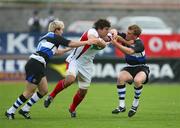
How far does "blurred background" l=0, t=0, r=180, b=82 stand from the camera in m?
30.9

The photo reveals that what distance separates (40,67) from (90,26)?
2474 centimetres

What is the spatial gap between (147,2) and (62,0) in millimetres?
5578

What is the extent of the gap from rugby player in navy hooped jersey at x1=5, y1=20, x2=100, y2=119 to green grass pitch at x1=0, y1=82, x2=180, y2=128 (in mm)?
358

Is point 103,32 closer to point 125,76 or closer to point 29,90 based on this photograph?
point 125,76

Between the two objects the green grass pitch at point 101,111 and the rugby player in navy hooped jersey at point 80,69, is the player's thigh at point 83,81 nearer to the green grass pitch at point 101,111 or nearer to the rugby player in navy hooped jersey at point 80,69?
the rugby player in navy hooped jersey at point 80,69

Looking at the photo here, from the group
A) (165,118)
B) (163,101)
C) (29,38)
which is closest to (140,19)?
(29,38)

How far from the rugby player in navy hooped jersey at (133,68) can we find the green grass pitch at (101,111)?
374mm

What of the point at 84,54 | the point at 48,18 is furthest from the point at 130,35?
the point at 48,18

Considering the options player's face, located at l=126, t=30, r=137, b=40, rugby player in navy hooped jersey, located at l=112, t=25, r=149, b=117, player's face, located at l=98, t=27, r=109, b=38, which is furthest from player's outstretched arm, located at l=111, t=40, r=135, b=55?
player's face, located at l=126, t=30, r=137, b=40

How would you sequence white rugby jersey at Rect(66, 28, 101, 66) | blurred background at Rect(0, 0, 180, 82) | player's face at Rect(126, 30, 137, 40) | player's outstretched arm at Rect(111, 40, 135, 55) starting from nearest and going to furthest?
player's outstretched arm at Rect(111, 40, 135, 55) < white rugby jersey at Rect(66, 28, 101, 66) < player's face at Rect(126, 30, 137, 40) < blurred background at Rect(0, 0, 180, 82)

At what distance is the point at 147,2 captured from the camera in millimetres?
49000

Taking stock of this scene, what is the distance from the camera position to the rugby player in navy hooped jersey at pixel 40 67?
17125 millimetres

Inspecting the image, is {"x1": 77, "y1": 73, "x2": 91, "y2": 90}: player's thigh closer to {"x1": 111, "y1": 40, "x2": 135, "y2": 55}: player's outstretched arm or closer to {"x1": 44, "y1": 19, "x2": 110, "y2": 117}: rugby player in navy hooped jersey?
{"x1": 44, "y1": 19, "x2": 110, "y2": 117}: rugby player in navy hooped jersey

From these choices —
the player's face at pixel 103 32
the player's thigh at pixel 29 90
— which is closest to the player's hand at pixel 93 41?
the player's face at pixel 103 32
